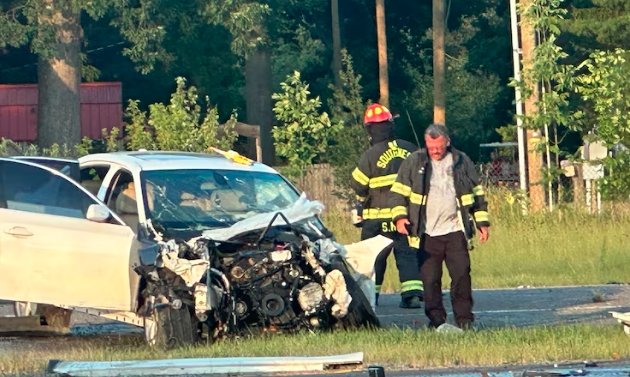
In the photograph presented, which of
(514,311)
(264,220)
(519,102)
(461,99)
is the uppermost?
(461,99)

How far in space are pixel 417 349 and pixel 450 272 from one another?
193 cm

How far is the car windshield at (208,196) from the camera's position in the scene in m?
12.5

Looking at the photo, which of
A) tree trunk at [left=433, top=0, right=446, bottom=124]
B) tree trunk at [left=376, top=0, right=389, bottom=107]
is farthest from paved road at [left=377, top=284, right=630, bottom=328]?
tree trunk at [left=376, top=0, right=389, bottom=107]

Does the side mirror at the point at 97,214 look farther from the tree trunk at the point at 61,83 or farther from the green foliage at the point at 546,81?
the tree trunk at the point at 61,83

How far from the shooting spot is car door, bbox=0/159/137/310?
11844mm

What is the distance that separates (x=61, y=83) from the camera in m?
35.5

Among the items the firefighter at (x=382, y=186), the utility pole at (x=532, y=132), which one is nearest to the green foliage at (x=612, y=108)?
the utility pole at (x=532, y=132)

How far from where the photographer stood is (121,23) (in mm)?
36500

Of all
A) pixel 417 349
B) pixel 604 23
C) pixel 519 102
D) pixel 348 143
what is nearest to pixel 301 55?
pixel 348 143

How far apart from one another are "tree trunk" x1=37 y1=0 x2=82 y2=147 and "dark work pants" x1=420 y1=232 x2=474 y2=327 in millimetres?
23092

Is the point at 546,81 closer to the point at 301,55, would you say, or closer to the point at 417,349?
the point at 417,349

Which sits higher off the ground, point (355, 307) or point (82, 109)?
point (82, 109)

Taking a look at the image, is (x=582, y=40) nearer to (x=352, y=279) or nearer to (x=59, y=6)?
(x=59, y=6)

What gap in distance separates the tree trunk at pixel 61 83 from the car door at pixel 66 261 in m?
22.8
